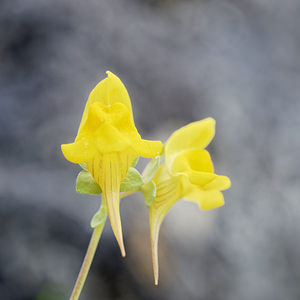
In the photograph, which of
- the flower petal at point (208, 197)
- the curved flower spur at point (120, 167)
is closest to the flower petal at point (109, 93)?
the curved flower spur at point (120, 167)

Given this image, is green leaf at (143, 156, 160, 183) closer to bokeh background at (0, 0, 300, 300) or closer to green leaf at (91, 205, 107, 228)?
green leaf at (91, 205, 107, 228)

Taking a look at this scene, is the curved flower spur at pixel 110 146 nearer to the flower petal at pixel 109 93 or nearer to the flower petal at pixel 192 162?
the flower petal at pixel 109 93

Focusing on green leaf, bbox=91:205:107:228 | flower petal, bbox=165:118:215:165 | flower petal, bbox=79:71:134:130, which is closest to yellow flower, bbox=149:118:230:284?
flower petal, bbox=165:118:215:165

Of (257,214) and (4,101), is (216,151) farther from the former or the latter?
(4,101)

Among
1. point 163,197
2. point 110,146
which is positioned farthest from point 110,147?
point 163,197

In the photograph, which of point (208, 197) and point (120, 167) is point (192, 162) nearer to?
point (208, 197)

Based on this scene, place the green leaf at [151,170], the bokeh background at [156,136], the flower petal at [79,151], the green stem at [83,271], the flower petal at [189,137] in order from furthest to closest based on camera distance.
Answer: the bokeh background at [156,136]
the flower petal at [189,137]
the green leaf at [151,170]
the green stem at [83,271]
the flower petal at [79,151]
